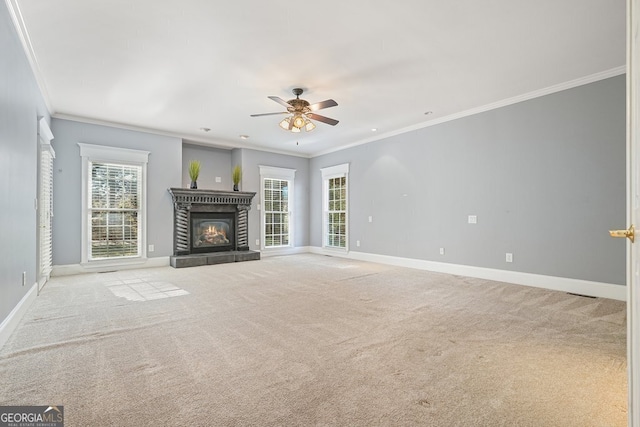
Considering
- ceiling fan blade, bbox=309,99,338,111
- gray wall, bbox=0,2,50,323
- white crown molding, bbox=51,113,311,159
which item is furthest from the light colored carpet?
white crown molding, bbox=51,113,311,159

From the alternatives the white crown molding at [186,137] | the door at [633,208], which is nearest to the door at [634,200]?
the door at [633,208]

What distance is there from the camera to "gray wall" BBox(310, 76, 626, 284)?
3.79 meters

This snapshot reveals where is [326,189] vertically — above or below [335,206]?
above

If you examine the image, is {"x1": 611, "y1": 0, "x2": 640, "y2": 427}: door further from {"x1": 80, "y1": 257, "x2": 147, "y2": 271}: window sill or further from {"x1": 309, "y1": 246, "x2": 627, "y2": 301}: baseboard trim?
{"x1": 80, "y1": 257, "x2": 147, "y2": 271}: window sill

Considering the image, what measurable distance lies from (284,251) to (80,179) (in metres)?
4.50

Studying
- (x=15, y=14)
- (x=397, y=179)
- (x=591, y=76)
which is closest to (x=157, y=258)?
(x=15, y=14)

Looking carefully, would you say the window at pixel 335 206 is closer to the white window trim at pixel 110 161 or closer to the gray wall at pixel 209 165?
the gray wall at pixel 209 165

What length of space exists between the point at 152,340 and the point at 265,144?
5679mm

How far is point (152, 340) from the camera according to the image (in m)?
2.47

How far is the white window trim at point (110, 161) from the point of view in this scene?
548 centimetres

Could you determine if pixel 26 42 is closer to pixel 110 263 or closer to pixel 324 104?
pixel 324 104

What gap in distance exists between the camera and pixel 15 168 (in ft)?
9.12

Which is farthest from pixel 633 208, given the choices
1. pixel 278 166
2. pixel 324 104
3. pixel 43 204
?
pixel 278 166

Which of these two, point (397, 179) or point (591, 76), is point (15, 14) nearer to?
point (397, 179)
